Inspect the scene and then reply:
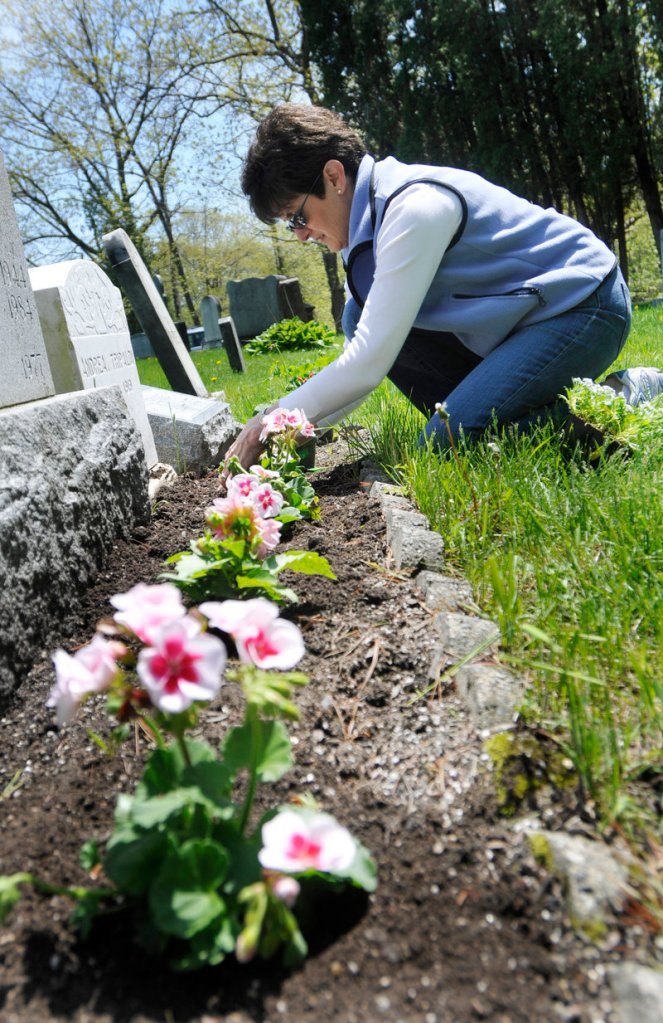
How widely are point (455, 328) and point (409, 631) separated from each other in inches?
63.8

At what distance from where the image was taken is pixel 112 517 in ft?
8.08

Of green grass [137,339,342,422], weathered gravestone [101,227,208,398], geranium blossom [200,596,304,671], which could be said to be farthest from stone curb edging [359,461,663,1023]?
weathered gravestone [101,227,208,398]

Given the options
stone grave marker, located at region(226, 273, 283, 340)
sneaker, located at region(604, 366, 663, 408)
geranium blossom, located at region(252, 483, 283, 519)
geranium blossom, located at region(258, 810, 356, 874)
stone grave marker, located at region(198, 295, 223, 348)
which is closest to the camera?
geranium blossom, located at region(258, 810, 356, 874)

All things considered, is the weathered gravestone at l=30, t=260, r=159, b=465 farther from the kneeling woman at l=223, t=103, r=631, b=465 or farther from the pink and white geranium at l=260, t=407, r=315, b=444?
the kneeling woman at l=223, t=103, r=631, b=465

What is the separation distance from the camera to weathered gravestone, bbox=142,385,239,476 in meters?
3.68

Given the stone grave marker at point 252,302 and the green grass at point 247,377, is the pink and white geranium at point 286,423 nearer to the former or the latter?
the green grass at point 247,377

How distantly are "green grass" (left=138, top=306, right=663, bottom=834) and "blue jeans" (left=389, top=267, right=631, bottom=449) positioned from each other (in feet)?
0.59

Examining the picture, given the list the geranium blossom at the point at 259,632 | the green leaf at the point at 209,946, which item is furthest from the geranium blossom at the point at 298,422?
the green leaf at the point at 209,946

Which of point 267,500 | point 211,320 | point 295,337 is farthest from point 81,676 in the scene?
point 211,320

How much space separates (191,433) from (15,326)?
133 centimetres

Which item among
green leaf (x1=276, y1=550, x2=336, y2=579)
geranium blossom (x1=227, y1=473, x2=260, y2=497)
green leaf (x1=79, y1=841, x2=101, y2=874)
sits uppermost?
geranium blossom (x1=227, y1=473, x2=260, y2=497)

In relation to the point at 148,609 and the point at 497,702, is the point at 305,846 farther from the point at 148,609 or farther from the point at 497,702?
the point at 497,702

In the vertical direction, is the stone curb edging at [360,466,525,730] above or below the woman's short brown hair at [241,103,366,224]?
below

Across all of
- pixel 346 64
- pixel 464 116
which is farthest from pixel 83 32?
pixel 464 116
